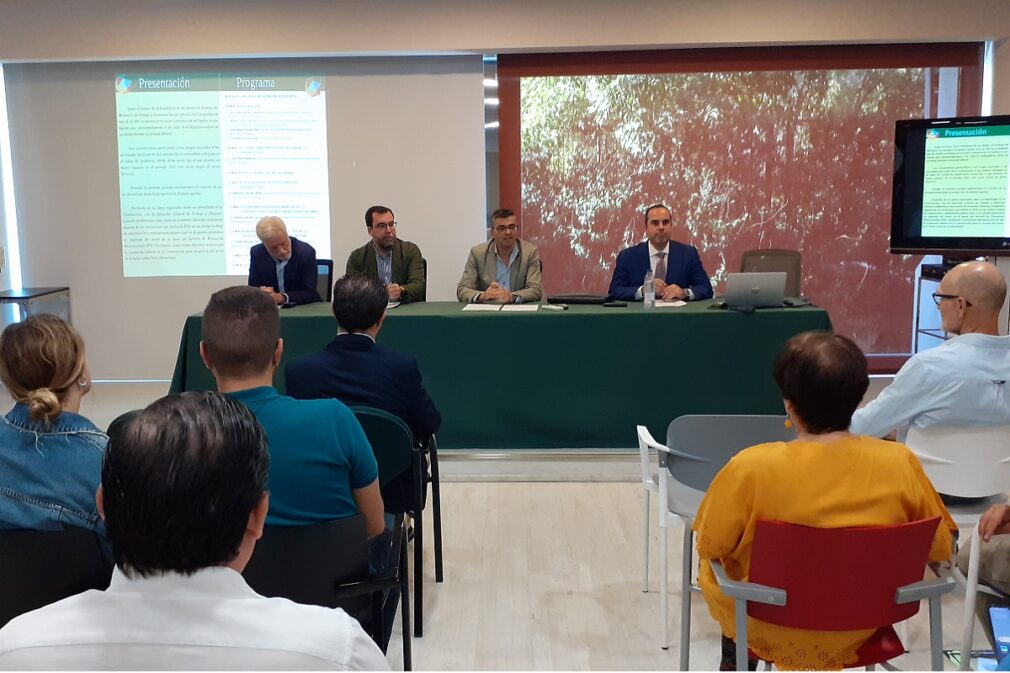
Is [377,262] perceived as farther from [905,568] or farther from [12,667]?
[12,667]

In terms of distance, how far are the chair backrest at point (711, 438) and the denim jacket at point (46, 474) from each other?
1.43 m

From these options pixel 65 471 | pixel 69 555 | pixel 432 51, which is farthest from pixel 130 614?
pixel 432 51

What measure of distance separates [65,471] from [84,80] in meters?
5.58

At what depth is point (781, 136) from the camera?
6.11 metres

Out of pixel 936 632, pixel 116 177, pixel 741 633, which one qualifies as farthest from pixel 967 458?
pixel 116 177

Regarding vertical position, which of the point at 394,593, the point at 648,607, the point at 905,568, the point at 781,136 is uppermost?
the point at 781,136

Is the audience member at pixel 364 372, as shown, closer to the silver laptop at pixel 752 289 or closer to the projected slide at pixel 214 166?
→ the silver laptop at pixel 752 289

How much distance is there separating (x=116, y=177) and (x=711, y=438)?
17.7 feet

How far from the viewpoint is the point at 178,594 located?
83 cm

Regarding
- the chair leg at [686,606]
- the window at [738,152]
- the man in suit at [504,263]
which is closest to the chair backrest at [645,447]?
the chair leg at [686,606]

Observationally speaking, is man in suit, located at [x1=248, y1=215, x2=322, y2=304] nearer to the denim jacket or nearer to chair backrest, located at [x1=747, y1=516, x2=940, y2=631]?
the denim jacket

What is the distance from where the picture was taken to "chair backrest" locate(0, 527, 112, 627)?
144 cm

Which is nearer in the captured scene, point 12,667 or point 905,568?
point 12,667

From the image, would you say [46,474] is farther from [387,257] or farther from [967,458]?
[387,257]
